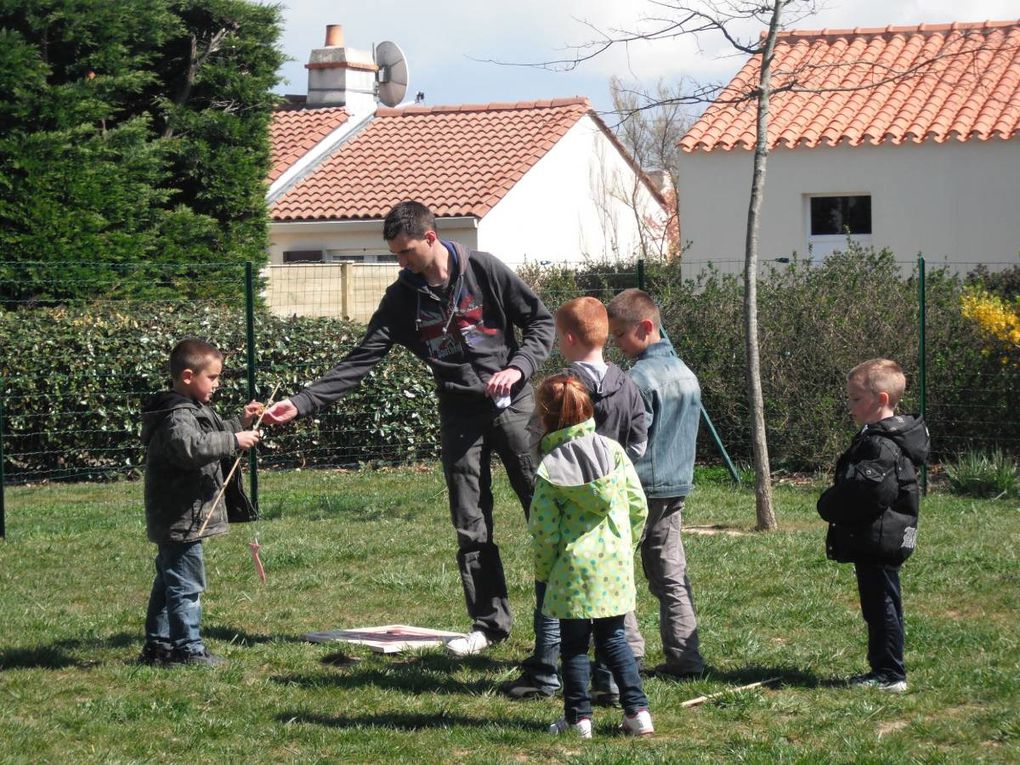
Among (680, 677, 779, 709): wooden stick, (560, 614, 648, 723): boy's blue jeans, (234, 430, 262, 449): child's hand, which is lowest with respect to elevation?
(680, 677, 779, 709): wooden stick

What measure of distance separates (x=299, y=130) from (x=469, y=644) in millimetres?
22814

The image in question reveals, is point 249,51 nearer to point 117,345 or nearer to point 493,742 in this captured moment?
point 117,345

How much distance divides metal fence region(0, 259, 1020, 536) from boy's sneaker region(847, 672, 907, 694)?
20.6 feet

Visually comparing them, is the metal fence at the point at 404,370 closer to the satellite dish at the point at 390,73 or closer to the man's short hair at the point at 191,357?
the man's short hair at the point at 191,357

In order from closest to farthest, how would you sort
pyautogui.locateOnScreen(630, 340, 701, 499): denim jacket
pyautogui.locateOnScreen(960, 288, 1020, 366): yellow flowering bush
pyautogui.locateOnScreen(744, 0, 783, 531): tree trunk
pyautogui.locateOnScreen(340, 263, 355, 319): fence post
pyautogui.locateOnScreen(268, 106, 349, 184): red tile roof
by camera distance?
pyautogui.locateOnScreen(630, 340, 701, 499): denim jacket
pyautogui.locateOnScreen(744, 0, 783, 531): tree trunk
pyautogui.locateOnScreen(960, 288, 1020, 366): yellow flowering bush
pyautogui.locateOnScreen(340, 263, 355, 319): fence post
pyautogui.locateOnScreen(268, 106, 349, 184): red tile roof

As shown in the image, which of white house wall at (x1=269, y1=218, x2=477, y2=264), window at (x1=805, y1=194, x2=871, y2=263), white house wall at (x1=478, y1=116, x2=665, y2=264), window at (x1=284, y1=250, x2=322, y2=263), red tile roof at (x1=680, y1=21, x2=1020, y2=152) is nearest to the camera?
red tile roof at (x1=680, y1=21, x2=1020, y2=152)

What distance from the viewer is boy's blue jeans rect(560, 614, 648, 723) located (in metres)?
4.67

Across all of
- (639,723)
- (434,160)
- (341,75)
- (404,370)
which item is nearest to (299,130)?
(341,75)

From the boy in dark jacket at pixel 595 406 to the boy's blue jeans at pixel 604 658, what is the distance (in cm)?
40

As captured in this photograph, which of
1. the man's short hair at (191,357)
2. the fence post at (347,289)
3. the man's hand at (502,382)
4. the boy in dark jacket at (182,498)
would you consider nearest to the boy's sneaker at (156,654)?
the boy in dark jacket at (182,498)

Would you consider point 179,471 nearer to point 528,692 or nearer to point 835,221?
point 528,692

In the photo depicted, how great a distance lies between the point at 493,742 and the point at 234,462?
198cm

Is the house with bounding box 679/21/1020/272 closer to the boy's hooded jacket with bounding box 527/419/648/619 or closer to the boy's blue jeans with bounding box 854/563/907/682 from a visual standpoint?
the boy's blue jeans with bounding box 854/563/907/682

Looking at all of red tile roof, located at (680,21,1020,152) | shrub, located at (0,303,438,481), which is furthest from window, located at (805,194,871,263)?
shrub, located at (0,303,438,481)
